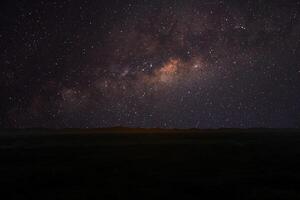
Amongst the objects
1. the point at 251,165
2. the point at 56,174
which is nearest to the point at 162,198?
the point at 56,174

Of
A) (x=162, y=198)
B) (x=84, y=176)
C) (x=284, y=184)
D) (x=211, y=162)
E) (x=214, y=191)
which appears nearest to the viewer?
(x=162, y=198)

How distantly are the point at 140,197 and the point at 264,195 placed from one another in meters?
7.07

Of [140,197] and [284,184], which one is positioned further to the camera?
[284,184]

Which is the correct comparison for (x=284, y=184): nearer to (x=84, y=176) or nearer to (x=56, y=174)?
(x=84, y=176)

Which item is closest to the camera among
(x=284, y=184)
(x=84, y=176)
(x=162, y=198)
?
(x=162, y=198)

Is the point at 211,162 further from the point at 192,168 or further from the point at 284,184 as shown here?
the point at 284,184

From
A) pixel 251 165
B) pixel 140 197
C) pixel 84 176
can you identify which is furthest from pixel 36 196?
pixel 251 165

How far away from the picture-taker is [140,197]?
81.4ft

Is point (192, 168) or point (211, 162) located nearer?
point (192, 168)

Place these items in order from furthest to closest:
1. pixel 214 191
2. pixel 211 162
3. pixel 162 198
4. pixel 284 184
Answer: pixel 211 162 < pixel 284 184 < pixel 214 191 < pixel 162 198

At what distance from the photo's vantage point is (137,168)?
38.5 m

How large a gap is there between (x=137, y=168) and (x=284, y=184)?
1362 centimetres

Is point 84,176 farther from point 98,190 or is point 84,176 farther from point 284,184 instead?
point 284,184

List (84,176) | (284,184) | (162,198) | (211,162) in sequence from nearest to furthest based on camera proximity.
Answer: (162,198) → (284,184) → (84,176) → (211,162)
